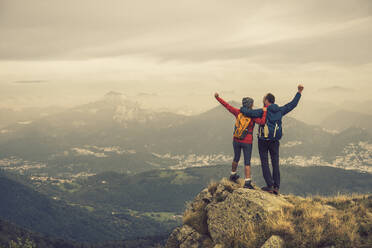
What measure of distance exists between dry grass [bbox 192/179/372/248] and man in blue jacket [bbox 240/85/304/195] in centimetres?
330

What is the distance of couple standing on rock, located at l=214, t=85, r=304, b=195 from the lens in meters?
19.8

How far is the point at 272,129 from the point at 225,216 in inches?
258

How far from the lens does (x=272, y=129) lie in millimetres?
19703

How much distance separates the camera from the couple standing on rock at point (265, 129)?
19.8 meters

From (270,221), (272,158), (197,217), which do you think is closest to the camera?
(270,221)

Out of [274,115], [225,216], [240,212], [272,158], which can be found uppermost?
[274,115]

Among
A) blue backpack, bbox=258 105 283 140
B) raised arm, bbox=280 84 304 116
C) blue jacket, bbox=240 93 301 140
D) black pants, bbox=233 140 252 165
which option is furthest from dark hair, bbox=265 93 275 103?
black pants, bbox=233 140 252 165

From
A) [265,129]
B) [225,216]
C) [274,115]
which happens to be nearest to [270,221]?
[225,216]

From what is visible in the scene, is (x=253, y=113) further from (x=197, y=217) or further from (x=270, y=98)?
(x=197, y=217)

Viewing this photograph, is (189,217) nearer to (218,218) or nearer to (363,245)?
(218,218)

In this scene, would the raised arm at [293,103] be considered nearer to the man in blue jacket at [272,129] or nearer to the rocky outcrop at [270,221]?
the man in blue jacket at [272,129]

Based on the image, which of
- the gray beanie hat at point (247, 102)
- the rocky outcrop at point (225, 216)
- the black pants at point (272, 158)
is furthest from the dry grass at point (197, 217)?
the gray beanie hat at point (247, 102)

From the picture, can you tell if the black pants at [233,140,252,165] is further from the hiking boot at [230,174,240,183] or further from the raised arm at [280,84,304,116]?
the raised arm at [280,84,304,116]

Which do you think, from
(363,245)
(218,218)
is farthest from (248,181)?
(363,245)
